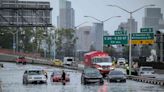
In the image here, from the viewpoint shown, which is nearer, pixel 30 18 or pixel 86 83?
pixel 86 83

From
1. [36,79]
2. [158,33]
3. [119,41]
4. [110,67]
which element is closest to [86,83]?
[36,79]

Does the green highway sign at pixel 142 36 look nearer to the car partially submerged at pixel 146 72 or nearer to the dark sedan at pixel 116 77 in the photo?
the car partially submerged at pixel 146 72

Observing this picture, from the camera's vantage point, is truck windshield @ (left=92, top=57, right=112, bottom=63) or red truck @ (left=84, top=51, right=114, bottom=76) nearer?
red truck @ (left=84, top=51, right=114, bottom=76)

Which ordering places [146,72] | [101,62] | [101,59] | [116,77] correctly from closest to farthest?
[116,77] < [101,62] < [101,59] < [146,72]

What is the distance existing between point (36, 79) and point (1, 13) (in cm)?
2430

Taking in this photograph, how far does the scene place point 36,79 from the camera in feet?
194

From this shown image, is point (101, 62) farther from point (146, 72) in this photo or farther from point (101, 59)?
point (146, 72)

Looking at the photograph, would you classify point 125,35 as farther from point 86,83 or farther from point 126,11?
point 86,83

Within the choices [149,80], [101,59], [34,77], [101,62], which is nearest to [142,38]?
[101,59]

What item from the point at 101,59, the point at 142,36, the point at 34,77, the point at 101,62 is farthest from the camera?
the point at 142,36

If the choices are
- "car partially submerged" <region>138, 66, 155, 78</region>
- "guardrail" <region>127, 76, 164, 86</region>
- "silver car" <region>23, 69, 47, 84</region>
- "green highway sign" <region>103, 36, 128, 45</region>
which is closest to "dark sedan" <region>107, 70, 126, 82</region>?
"guardrail" <region>127, 76, 164, 86</region>

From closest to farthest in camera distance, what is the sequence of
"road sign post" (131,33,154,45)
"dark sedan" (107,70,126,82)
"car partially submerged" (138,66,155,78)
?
"dark sedan" (107,70,126,82) < "car partially submerged" (138,66,155,78) < "road sign post" (131,33,154,45)

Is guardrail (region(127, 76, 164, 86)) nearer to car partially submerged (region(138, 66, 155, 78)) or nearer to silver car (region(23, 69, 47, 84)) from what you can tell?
car partially submerged (region(138, 66, 155, 78))

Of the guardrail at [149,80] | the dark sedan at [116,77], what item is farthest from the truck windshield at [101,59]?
the dark sedan at [116,77]
